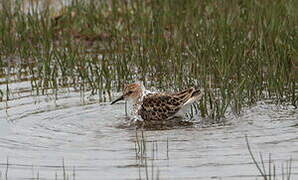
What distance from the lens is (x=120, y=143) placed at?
28.8 ft

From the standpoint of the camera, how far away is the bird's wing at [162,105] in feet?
33.1

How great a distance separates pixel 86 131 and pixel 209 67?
2.22 metres

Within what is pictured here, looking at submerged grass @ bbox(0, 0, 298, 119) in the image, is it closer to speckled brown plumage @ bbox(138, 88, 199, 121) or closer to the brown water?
speckled brown plumage @ bbox(138, 88, 199, 121)

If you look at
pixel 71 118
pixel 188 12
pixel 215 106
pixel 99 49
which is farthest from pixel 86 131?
pixel 188 12

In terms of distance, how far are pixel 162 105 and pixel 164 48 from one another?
→ 2436 millimetres

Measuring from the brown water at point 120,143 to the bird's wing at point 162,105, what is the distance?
1.01ft

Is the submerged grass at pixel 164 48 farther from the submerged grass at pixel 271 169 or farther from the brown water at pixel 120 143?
the submerged grass at pixel 271 169

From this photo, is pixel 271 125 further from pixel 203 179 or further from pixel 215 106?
pixel 203 179

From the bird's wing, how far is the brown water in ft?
1.01

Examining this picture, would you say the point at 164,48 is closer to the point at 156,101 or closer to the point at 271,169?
the point at 156,101

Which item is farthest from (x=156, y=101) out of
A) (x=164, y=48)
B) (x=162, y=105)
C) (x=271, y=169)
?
(x=271, y=169)

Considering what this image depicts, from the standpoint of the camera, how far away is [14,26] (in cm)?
1501

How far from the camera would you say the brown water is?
7.64 meters

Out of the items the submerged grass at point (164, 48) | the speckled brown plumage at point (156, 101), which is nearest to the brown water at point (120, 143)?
the speckled brown plumage at point (156, 101)
